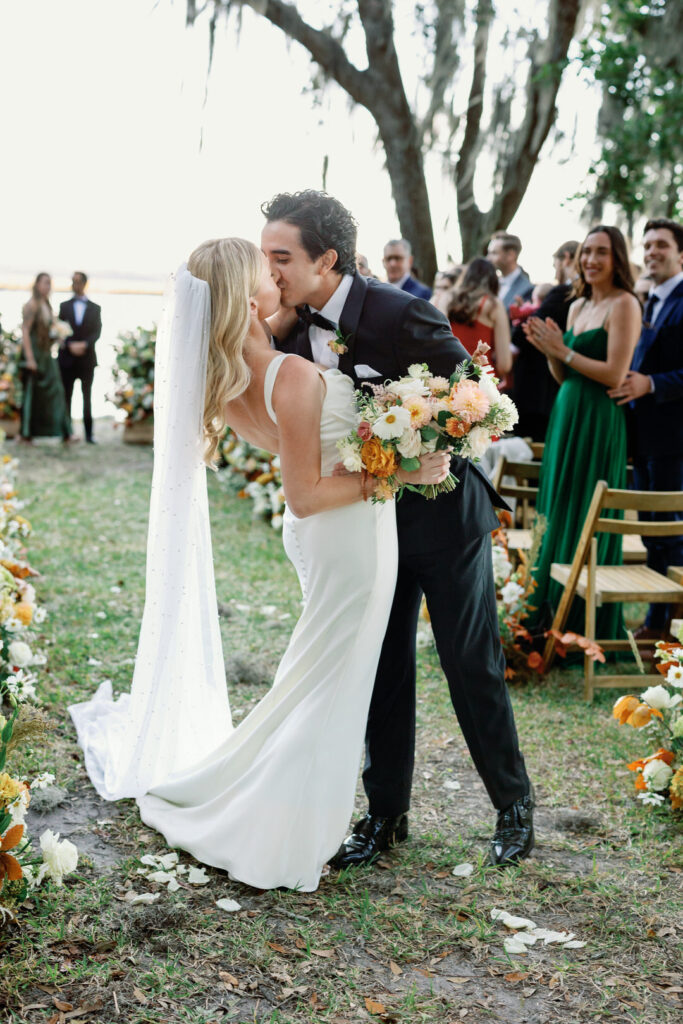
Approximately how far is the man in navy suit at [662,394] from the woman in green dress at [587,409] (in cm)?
20

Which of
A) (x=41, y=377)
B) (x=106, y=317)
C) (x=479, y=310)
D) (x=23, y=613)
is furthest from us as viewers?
(x=106, y=317)

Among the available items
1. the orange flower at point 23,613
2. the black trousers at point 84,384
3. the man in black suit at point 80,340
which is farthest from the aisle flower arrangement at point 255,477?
the orange flower at point 23,613

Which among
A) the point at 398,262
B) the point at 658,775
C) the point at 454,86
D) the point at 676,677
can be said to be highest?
the point at 454,86

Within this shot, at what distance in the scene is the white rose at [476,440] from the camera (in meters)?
2.84

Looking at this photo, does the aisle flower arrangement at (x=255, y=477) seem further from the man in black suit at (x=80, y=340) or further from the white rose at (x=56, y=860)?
the white rose at (x=56, y=860)

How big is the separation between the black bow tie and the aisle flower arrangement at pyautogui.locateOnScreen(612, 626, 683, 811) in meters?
1.79

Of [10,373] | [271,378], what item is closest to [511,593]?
[271,378]

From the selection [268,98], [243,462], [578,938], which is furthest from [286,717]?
[268,98]

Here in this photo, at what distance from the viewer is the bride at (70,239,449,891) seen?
2.90 m

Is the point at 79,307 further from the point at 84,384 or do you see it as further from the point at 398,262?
the point at 398,262

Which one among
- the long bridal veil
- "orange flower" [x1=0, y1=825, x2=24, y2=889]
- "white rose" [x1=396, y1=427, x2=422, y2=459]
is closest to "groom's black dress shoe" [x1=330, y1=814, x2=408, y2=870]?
the long bridal veil

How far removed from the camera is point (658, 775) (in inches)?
143

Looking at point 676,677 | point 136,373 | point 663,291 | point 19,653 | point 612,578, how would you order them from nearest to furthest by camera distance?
point 676,677 < point 19,653 < point 612,578 < point 663,291 < point 136,373

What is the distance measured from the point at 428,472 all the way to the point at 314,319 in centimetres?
63
